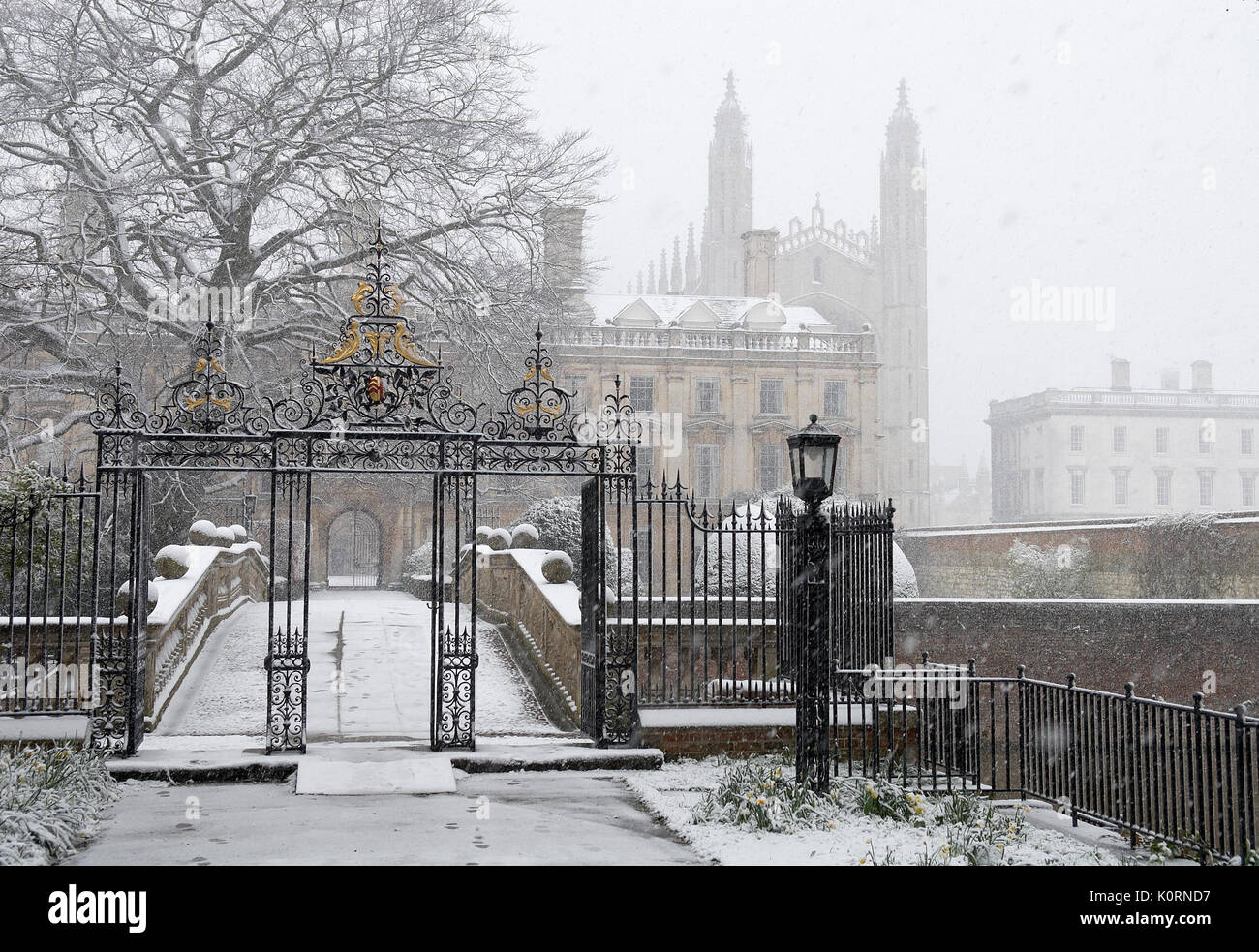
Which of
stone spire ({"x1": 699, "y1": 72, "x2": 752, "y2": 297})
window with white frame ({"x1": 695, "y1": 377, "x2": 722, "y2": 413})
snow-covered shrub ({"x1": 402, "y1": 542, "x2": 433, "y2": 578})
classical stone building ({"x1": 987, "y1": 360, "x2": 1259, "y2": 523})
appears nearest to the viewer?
snow-covered shrub ({"x1": 402, "y1": 542, "x2": 433, "y2": 578})

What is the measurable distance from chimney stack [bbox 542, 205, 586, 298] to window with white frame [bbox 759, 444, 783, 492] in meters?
28.5

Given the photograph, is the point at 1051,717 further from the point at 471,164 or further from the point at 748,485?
the point at 748,485

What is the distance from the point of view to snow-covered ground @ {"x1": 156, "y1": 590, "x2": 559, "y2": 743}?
11.6 meters

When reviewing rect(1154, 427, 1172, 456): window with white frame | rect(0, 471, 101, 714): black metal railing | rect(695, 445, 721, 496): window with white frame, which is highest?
rect(1154, 427, 1172, 456): window with white frame

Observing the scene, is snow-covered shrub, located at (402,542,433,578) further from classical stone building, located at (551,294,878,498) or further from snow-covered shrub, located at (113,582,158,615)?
snow-covered shrub, located at (113,582,158,615)

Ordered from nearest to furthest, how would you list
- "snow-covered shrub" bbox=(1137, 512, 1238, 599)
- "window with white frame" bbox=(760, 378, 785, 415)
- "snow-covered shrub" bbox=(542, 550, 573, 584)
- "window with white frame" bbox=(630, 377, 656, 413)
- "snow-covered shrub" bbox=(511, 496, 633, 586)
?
"snow-covered shrub" bbox=(542, 550, 573, 584)
"snow-covered shrub" bbox=(1137, 512, 1238, 599)
"snow-covered shrub" bbox=(511, 496, 633, 586)
"window with white frame" bbox=(630, 377, 656, 413)
"window with white frame" bbox=(760, 378, 785, 415)

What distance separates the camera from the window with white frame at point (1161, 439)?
66.0 m

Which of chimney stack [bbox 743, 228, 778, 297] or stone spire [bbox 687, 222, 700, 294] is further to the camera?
stone spire [bbox 687, 222, 700, 294]

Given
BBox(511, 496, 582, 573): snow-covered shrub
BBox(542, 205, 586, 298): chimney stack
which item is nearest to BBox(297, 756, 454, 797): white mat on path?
BBox(542, 205, 586, 298): chimney stack

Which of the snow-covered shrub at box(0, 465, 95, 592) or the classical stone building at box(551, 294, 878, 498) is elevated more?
the classical stone building at box(551, 294, 878, 498)

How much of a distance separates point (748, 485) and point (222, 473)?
90.1ft

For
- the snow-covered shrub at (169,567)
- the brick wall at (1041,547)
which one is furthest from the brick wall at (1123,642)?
the snow-covered shrub at (169,567)

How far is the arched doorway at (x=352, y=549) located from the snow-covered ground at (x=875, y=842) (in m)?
35.7

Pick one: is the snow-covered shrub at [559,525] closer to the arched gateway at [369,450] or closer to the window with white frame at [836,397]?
the arched gateway at [369,450]
